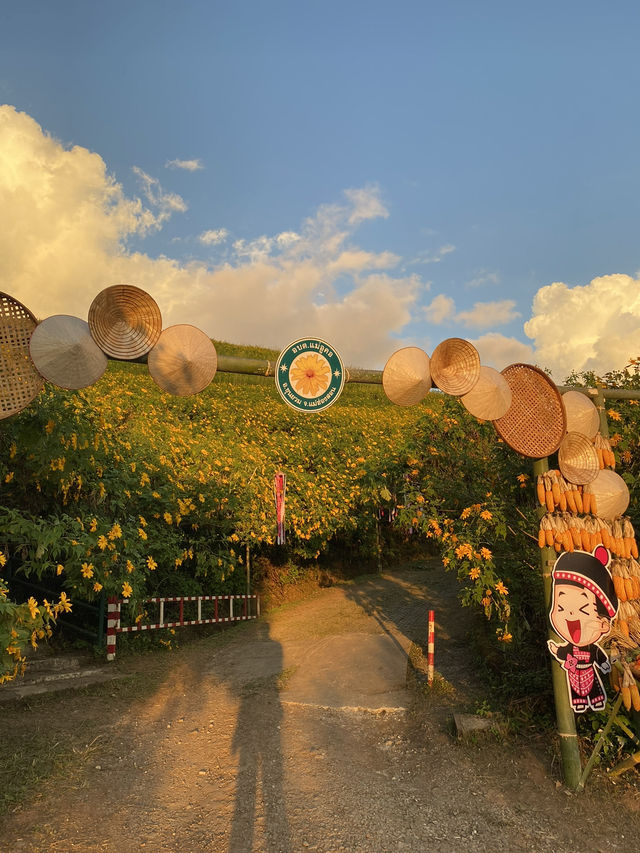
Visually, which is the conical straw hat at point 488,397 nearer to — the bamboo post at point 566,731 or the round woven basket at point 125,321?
the bamboo post at point 566,731

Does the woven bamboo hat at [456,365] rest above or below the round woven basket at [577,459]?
above

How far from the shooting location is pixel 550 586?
489cm

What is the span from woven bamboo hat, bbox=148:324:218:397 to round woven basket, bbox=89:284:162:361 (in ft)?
0.29

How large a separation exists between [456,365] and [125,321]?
248 centimetres

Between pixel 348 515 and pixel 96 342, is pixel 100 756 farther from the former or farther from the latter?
pixel 348 515

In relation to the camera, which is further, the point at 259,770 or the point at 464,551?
the point at 464,551

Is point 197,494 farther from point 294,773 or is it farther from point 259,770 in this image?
point 294,773

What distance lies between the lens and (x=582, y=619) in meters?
4.80

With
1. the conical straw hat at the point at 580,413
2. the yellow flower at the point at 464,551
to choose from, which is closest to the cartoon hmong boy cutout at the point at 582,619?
the conical straw hat at the point at 580,413

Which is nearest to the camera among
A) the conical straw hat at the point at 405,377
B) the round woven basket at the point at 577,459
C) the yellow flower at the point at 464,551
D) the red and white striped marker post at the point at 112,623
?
the conical straw hat at the point at 405,377

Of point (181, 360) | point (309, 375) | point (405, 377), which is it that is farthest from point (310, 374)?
point (181, 360)

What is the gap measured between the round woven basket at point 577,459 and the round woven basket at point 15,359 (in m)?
4.20

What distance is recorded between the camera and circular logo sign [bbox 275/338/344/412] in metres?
4.16

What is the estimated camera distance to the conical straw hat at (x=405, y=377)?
4281mm
